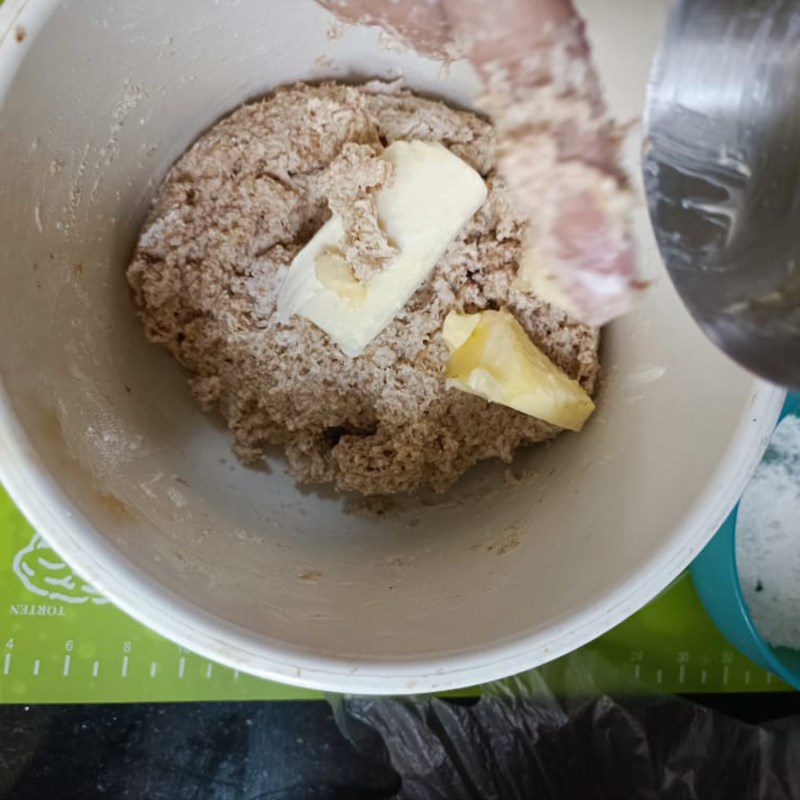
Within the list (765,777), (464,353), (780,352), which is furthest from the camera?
(765,777)

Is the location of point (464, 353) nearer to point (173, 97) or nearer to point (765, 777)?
point (173, 97)

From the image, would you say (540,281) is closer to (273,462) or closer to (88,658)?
(273,462)

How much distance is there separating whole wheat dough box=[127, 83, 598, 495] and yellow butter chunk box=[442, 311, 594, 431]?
5cm

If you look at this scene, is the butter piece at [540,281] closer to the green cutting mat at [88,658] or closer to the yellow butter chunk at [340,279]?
the yellow butter chunk at [340,279]

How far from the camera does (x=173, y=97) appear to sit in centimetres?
108

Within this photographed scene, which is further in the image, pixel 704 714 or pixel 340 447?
pixel 704 714

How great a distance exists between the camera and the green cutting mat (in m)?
1.24

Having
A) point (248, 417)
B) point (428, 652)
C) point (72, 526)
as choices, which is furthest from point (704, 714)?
point (72, 526)

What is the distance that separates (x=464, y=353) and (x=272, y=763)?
75 centimetres

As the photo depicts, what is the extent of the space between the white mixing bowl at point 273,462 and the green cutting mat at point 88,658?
0.33 meters

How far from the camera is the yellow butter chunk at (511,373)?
1019mm

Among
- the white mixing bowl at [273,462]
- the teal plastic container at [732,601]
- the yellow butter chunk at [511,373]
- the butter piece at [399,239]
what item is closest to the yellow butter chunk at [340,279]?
the butter piece at [399,239]

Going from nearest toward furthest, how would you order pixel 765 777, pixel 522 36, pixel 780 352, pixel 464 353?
1. pixel 780 352
2. pixel 522 36
3. pixel 464 353
4. pixel 765 777

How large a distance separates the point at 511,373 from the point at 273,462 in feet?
1.30
